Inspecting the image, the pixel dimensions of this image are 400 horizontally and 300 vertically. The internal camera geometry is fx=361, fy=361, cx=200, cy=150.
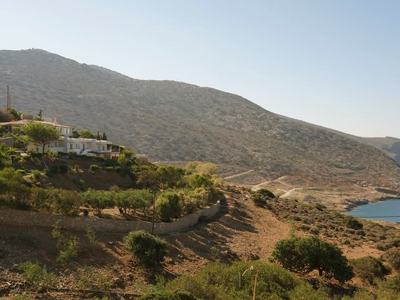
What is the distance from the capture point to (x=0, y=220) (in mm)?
18844

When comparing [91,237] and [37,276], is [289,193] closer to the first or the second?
[91,237]

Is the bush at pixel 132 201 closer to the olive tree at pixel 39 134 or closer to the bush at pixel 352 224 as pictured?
the olive tree at pixel 39 134

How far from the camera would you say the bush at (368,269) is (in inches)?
947

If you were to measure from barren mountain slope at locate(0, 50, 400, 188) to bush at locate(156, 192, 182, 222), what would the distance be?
77.2 meters

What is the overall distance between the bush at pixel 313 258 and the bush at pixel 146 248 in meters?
7.94

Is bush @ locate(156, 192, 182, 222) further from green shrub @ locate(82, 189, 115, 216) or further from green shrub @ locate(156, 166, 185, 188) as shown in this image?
green shrub @ locate(156, 166, 185, 188)

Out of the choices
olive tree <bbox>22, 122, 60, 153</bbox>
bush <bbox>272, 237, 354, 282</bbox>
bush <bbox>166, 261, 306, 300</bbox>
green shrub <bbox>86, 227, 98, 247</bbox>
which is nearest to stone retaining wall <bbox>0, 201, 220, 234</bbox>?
green shrub <bbox>86, 227, 98, 247</bbox>

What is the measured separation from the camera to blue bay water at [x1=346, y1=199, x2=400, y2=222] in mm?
70812

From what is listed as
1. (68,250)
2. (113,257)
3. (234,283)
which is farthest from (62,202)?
(234,283)

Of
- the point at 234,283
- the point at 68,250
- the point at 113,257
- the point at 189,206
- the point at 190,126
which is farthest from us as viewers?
the point at 190,126

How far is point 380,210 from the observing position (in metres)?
80.3

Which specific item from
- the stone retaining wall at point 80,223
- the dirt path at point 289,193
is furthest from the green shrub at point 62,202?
the dirt path at point 289,193

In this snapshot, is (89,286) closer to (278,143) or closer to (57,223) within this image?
(57,223)

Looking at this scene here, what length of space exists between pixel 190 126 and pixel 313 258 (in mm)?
113886
